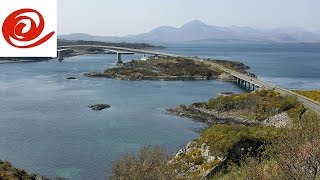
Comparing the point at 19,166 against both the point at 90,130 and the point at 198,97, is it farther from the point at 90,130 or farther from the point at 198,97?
the point at 198,97

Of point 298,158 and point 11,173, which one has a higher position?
point 298,158

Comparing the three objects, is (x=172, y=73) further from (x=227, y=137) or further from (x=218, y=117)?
(x=227, y=137)

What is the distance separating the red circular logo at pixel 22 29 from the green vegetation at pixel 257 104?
41.9 meters

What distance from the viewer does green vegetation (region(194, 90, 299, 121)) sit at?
186ft

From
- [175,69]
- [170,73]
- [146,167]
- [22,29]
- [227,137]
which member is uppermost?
[22,29]

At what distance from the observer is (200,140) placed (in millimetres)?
39281

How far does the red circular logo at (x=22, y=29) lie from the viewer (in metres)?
17.6

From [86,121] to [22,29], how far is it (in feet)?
127

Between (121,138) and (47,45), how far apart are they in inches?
1209

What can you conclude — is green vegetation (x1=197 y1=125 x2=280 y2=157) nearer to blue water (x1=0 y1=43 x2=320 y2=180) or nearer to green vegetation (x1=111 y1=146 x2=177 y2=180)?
blue water (x1=0 y1=43 x2=320 y2=180)

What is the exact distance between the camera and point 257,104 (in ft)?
196

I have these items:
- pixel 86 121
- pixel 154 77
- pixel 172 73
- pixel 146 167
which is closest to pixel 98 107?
pixel 86 121

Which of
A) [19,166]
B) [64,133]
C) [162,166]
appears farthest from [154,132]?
[162,166]

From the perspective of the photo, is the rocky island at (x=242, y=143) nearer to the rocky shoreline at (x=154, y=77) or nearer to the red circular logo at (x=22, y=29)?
the red circular logo at (x=22, y=29)
